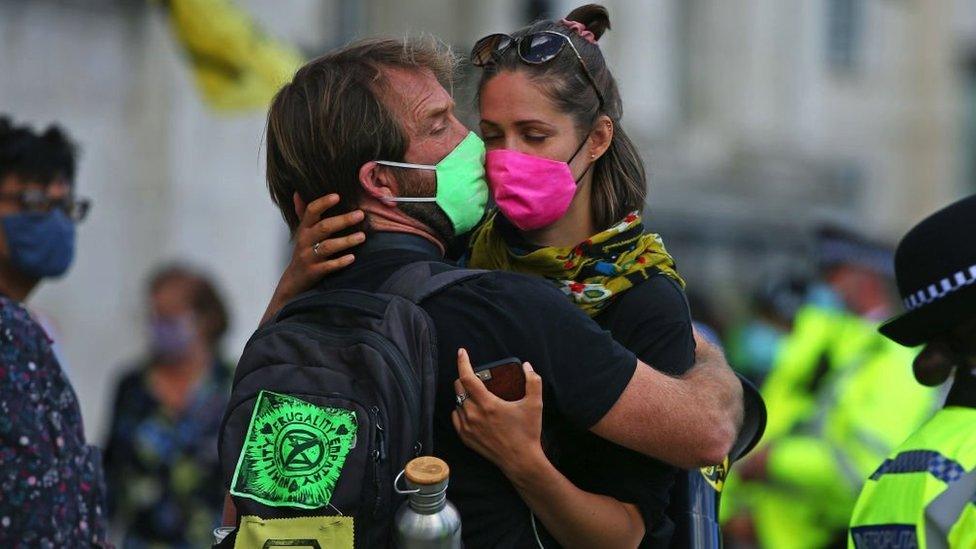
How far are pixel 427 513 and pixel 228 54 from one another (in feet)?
19.0

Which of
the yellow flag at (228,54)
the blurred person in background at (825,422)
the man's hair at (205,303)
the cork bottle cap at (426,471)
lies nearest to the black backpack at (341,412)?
the cork bottle cap at (426,471)

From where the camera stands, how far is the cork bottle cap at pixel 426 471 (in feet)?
8.41

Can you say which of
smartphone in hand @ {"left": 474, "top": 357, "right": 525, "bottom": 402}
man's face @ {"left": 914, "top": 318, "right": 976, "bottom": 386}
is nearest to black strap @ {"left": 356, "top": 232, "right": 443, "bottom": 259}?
smartphone in hand @ {"left": 474, "top": 357, "right": 525, "bottom": 402}

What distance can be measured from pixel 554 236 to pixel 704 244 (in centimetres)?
2120

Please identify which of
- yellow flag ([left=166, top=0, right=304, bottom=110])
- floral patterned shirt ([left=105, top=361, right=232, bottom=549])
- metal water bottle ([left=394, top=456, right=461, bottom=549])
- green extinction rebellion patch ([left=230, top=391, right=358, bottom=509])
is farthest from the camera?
yellow flag ([left=166, top=0, right=304, bottom=110])

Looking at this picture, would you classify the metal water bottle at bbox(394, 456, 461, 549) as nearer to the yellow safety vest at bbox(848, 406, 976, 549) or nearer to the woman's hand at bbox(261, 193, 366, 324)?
the woman's hand at bbox(261, 193, 366, 324)

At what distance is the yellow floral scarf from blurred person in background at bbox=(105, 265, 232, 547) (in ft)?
12.4

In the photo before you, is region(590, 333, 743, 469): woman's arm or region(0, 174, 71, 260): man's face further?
region(0, 174, 71, 260): man's face

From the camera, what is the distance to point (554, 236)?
3281mm

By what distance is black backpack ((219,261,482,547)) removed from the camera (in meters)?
2.69

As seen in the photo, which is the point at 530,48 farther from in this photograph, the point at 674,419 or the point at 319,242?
the point at 674,419

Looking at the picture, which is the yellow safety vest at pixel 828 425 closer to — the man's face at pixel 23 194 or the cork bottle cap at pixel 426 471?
the man's face at pixel 23 194

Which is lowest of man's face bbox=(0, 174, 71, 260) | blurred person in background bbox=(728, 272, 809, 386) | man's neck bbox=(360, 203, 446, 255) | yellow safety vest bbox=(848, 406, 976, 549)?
blurred person in background bbox=(728, 272, 809, 386)

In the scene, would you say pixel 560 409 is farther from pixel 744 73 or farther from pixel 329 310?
pixel 744 73
